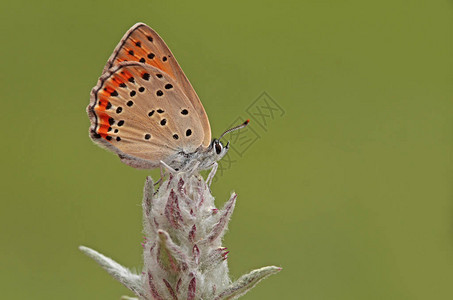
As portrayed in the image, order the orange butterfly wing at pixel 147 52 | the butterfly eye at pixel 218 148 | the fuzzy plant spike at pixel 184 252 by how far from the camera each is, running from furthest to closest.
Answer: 1. the butterfly eye at pixel 218 148
2. the orange butterfly wing at pixel 147 52
3. the fuzzy plant spike at pixel 184 252

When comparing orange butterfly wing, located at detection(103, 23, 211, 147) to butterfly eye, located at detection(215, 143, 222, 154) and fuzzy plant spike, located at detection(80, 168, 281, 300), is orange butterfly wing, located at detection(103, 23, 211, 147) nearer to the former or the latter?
butterfly eye, located at detection(215, 143, 222, 154)

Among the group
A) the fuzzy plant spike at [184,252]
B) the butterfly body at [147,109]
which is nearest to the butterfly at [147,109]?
the butterfly body at [147,109]

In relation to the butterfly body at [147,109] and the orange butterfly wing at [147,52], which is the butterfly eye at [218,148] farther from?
the orange butterfly wing at [147,52]

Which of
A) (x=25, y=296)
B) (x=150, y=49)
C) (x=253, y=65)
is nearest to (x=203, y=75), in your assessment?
(x=253, y=65)

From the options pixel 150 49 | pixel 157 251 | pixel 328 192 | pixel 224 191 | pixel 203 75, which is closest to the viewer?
pixel 157 251

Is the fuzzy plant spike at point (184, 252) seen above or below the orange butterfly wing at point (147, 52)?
below

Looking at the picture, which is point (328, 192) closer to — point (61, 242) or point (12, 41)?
point (61, 242)
